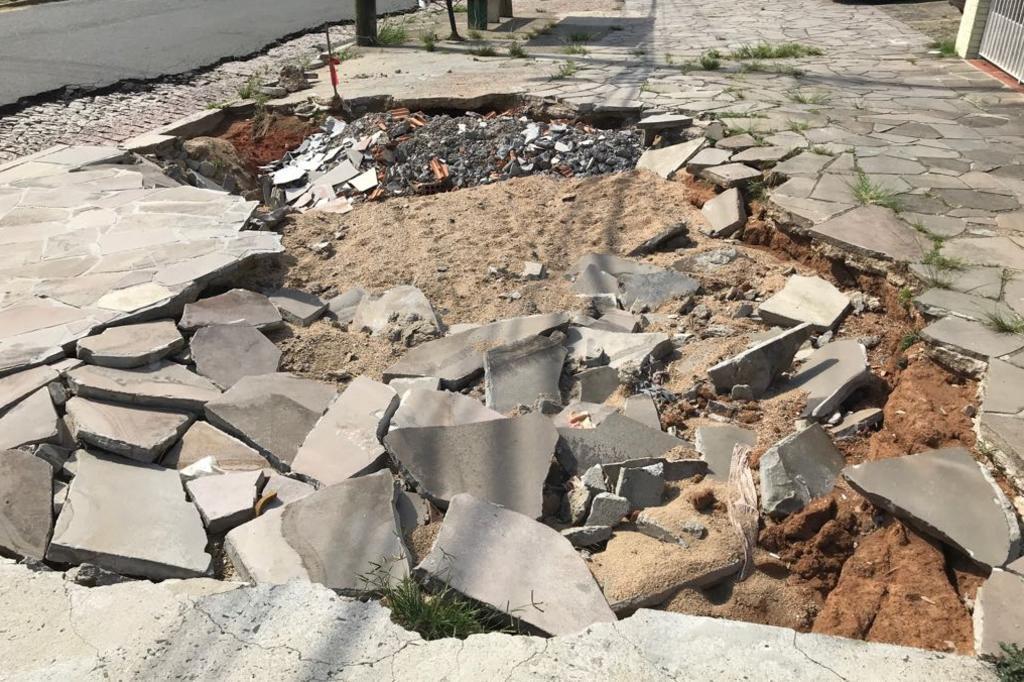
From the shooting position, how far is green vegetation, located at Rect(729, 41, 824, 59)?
909cm

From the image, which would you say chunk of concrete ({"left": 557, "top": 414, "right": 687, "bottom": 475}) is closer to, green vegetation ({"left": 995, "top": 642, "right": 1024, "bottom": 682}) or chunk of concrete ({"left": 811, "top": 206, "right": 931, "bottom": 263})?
green vegetation ({"left": 995, "top": 642, "right": 1024, "bottom": 682})

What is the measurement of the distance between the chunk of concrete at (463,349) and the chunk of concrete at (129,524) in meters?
1.21

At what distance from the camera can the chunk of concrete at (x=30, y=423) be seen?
10.1ft

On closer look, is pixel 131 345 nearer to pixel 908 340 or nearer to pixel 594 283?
pixel 594 283

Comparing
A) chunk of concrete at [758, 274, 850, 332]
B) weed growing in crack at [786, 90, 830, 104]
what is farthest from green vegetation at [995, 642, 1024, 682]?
weed growing in crack at [786, 90, 830, 104]

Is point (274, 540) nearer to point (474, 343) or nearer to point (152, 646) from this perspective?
point (152, 646)

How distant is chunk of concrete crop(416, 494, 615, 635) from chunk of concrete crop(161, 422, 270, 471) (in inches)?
37.9

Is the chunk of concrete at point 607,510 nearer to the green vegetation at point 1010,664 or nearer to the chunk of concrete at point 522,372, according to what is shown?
the chunk of concrete at point 522,372

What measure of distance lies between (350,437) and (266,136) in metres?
5.32

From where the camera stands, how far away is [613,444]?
320cm

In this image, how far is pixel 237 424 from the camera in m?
3.34

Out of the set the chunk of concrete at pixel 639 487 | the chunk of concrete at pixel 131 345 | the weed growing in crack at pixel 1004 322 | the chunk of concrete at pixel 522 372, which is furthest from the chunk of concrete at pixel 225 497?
the weed growing in crack at pixel 1004 322

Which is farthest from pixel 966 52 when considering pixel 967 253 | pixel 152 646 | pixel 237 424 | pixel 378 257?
pixel 152 646

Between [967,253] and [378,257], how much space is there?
11.3ft
